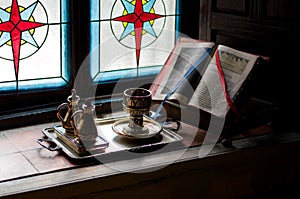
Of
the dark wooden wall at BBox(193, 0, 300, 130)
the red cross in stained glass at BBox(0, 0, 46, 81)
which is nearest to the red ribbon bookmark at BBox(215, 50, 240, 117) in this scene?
the dark wooden wall at BBox(193, 0, 300, 130)

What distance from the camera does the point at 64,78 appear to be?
2.31 metres

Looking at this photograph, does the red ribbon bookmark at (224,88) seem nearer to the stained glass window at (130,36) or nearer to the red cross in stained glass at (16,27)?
the stained glass window at (130,36)

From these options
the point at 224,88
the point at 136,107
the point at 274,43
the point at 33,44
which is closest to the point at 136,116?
the point at 136,107

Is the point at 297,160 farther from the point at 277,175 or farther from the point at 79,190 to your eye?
the point at 79,190

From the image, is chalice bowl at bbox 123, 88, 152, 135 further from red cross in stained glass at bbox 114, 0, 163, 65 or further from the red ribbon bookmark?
red cross in stained glass at bbox 114, 0, 163, 65

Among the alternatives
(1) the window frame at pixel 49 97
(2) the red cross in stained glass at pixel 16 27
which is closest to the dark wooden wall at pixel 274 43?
(1) the window frame at pixel 49 97

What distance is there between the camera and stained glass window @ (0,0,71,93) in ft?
7.06

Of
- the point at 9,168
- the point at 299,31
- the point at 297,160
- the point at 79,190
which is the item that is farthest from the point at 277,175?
the point at 9,168

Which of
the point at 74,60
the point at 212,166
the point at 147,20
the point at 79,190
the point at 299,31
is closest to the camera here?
the point at 79,190

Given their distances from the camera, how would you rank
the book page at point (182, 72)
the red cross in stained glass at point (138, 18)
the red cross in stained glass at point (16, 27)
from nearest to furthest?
the red cross in stained glass at point (16, 27) < the book page at point (182, 72) < the red cross in stained glass at point (138, 18)

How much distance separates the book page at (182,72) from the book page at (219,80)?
0.05m

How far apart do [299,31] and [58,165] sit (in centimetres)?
97

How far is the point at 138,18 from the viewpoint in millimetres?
2426

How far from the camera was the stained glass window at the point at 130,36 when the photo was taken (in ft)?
7.72
